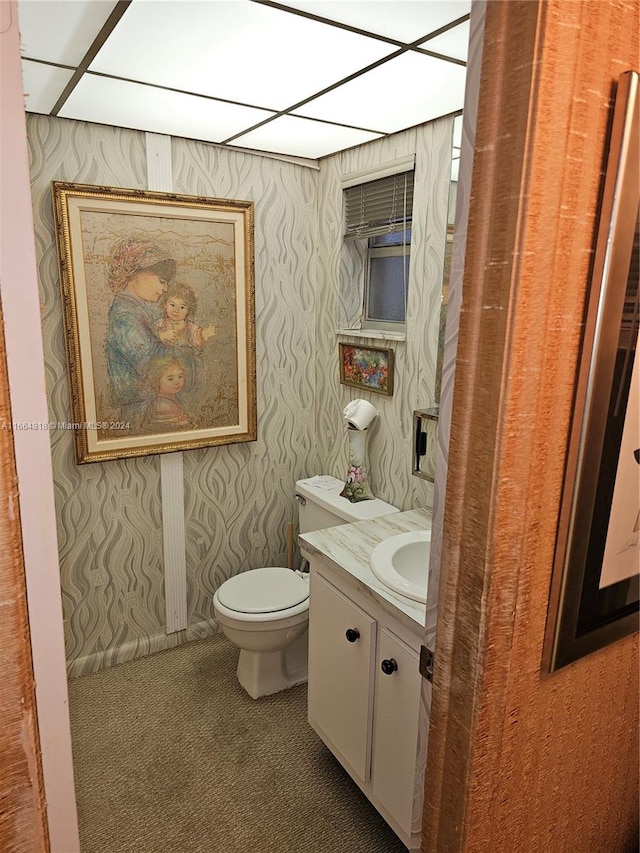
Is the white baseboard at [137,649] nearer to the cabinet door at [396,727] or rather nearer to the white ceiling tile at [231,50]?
the cabinet door at [396,727]

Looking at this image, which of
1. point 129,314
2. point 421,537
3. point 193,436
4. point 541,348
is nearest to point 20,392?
point 541,348

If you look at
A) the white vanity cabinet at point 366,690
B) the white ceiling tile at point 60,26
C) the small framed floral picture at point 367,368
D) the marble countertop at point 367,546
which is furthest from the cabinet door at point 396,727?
the white ceiling tile at point 60,26

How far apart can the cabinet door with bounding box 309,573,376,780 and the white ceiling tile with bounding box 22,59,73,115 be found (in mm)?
1714

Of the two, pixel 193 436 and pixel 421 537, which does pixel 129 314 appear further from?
pixel 421 537

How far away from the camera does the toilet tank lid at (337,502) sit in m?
2.43

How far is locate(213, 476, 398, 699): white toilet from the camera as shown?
7.70ft

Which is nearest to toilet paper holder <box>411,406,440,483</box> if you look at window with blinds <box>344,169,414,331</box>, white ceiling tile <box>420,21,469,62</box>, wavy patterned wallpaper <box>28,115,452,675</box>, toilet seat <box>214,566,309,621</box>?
wavy patterned wallpaper <box>28,115,452,675</box>

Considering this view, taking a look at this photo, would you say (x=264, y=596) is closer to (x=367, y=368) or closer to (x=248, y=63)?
(x=367, y=368)

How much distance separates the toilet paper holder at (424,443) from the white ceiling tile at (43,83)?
1.60 m

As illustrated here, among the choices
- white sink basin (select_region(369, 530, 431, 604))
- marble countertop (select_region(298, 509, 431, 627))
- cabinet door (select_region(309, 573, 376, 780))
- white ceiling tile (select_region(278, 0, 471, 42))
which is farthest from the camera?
cabinet door (select_region(309, 573, 376, 780))

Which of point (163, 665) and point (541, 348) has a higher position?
point (541, 348)

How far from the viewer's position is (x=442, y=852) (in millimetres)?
959

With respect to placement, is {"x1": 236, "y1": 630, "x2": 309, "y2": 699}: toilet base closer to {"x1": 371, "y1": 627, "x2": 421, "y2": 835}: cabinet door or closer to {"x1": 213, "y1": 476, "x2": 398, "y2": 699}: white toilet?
{"x1": 213, "y1": 476, "x2": 398, "y2": 699}: white toilet

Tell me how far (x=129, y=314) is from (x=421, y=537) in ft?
4.79
